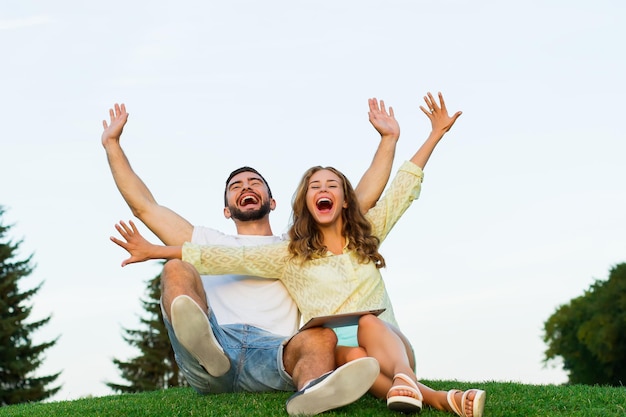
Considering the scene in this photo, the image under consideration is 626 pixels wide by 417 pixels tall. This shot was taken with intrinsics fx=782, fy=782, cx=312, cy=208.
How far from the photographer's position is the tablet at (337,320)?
5.07 meters

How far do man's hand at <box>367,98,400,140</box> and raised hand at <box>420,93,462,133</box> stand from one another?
1.00ft

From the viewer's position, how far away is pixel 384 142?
284 inches

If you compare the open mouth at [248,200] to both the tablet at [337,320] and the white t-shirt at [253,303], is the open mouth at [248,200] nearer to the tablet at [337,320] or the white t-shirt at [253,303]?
the white t-shirt at [253,303]

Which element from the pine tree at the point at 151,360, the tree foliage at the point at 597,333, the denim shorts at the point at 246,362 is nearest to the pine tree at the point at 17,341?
the pine tree at the point at 151,360

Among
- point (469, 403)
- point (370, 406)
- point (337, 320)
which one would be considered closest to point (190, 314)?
point (337, 320)

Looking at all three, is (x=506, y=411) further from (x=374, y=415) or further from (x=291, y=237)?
(x=291, y=237)

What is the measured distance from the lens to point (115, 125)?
23.6 feet

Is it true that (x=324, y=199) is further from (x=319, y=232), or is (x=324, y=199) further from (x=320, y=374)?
(x=320, y=374)

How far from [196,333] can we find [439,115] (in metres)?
3.34

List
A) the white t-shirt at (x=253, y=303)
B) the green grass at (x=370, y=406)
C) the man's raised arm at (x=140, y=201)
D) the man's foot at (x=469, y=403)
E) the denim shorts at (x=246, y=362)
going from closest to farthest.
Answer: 1. the man's foot at (x=469, y=403)
2. the green grass at (x=370, y=406)
3. the denim shorts at (x=246, y=362)
4. the white t-shirt at (x=253, y=303)
5. the man's raised arm at (x=140, y=201)

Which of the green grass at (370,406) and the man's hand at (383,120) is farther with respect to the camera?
the man's hand at (383,120)

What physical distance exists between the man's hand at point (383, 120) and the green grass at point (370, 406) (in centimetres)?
247

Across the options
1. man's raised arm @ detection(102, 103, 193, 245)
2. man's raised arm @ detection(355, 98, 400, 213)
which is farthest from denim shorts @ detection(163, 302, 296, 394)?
man's raised arm @ detection(355, 98, 400, 213)

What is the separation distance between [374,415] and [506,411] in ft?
3.35
